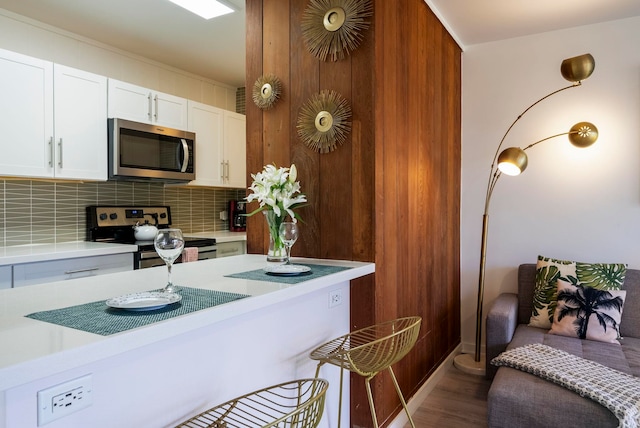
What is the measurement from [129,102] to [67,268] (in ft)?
4.65

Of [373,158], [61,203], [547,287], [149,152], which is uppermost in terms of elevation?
[149,152]

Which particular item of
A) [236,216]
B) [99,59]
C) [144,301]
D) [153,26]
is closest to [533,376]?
[144,301]

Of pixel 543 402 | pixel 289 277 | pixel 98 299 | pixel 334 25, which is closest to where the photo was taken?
pixel 98 299

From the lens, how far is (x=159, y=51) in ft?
12.6

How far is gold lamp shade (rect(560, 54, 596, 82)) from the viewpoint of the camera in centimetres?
274

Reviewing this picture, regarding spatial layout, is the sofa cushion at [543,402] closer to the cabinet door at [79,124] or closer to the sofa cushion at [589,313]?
the sofa cushion at [589,313]

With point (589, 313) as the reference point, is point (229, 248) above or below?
above

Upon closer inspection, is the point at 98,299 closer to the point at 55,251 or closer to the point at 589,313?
the point at 55,251

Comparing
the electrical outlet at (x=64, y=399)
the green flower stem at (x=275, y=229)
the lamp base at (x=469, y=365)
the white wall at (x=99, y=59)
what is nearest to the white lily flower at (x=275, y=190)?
the green flower stem at (x=275, y=229)

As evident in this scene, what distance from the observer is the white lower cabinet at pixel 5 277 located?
96.7 inches

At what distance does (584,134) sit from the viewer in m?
3.02

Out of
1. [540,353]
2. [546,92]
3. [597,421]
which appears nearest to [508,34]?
[546,92]

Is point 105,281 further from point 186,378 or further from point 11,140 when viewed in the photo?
point 11,140

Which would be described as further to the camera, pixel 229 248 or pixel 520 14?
pixel 229 248
